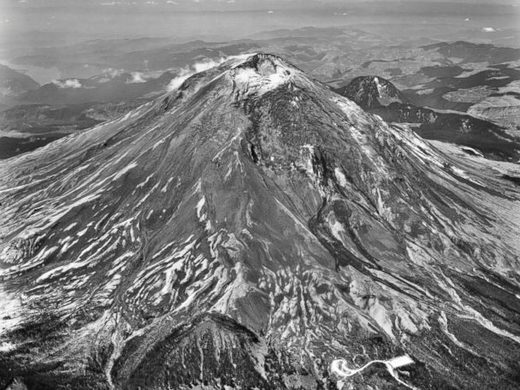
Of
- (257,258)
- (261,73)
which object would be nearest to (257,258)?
(257,258)

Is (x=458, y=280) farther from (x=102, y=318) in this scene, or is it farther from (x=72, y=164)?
(x=72, y=164)

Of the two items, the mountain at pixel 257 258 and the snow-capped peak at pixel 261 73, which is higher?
the snow-capped peak at pixel 261 73

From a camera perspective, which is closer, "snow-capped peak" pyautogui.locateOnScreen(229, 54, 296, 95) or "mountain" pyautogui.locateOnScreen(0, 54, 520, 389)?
"mountain" pyautogui.locateOnScreen(0, 54, 520, 389)

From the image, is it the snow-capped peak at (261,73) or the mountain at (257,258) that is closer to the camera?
the mountain at (257,258)

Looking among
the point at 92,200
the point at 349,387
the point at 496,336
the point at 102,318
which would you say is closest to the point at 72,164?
the point at 92,200

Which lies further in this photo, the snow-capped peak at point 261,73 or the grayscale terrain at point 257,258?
the snow-capped peak at point 261,73

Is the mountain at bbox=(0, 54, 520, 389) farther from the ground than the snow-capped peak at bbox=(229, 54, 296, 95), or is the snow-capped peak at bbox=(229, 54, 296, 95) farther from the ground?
the snow-capped peak at bbox=(229, 54, 296, 95)

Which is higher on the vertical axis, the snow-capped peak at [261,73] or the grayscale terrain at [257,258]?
the snow-capped peak at [261,73]

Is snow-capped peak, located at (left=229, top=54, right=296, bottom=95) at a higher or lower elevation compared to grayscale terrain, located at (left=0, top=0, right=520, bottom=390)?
higher
